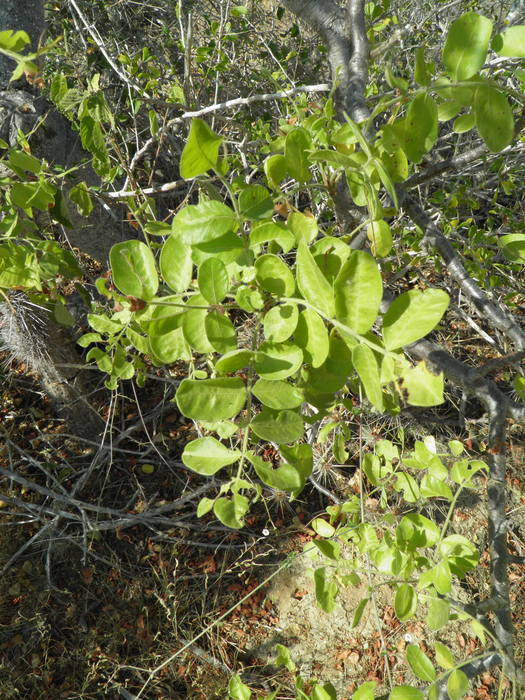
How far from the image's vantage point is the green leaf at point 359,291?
0.40 meters

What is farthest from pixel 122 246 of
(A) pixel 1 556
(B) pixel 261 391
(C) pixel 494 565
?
(A) pixel 1 556

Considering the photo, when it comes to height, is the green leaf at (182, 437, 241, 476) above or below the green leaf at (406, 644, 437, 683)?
above

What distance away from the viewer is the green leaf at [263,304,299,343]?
1.50ft

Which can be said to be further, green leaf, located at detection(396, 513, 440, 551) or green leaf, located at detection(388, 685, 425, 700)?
green leaf, located at detection(396, 513, 440, 551)

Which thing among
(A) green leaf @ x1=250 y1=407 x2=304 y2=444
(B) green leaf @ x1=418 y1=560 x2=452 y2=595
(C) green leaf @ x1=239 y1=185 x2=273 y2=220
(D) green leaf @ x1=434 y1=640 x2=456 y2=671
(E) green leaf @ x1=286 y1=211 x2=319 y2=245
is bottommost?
(D) green leaf @ x1=434 y1=640 x2=456 y2=671

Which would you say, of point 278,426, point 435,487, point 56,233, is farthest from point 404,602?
point 56,233

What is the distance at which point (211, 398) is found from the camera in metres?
0.45

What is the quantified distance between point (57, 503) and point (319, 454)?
41.2 inches

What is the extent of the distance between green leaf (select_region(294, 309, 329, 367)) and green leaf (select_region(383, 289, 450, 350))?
58 mm

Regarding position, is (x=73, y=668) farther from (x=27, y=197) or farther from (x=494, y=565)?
(x=27, y=197)

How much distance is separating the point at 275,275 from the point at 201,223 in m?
0.09

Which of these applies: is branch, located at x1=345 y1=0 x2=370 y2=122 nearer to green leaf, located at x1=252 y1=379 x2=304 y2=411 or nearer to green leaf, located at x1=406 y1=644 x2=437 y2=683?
green leaf, located at x1=252 y1=379 x2=304 y2=411

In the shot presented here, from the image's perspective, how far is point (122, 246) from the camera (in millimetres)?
495

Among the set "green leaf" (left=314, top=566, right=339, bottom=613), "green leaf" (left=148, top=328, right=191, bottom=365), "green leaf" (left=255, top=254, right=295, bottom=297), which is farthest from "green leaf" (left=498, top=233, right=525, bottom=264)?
"green leaf" (left=314, top=566, right=339, bottom=613)
